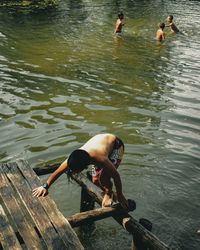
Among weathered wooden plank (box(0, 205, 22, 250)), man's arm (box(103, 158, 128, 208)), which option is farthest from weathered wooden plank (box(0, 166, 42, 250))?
man's arm (box(103, 158, 128, 208))

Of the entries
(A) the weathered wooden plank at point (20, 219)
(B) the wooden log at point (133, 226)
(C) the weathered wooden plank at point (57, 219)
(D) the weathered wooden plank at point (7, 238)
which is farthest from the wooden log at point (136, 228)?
(D) the weathered wooden plank at point (7, 238)

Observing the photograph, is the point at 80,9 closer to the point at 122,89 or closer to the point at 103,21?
the point at 103,21

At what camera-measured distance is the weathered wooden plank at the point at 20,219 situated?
3750 millimetres

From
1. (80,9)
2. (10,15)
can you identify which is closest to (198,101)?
(10,15)

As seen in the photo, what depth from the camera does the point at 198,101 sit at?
1009 cm

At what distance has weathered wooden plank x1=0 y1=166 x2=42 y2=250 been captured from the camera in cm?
375

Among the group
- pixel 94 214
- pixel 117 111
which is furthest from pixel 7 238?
pixel 117 111

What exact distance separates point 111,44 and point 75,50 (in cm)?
258

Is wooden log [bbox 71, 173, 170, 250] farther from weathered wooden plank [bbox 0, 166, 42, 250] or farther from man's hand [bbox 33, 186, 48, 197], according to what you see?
weathered wooden plank [bbox 0, 166, 42, 250]

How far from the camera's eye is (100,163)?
13.6 ft

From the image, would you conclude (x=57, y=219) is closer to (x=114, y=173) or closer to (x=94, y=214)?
(x=94, y=214)

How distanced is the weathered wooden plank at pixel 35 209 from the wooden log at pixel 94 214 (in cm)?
33

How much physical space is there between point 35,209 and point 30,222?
0.22 metres

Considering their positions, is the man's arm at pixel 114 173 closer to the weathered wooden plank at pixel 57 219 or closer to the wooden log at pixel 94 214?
the wooden log at pixel 94 214
